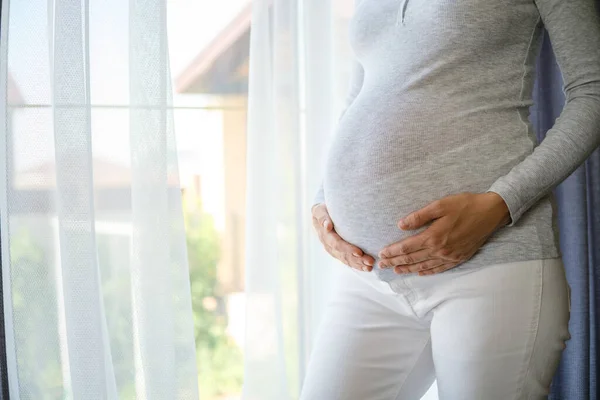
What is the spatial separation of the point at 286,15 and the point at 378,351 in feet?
2.98

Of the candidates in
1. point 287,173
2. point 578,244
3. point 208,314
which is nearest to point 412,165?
point 287,173

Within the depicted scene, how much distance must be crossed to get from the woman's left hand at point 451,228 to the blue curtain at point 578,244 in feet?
3.17

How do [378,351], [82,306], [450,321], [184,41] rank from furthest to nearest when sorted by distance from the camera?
[184,41]
[82,306]
[378,351]
[450,321]

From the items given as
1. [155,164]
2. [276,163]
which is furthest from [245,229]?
[155,164]

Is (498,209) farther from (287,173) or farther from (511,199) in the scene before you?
(287,173)

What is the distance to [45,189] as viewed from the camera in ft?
4.12

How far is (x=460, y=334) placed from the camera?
2.77 ft

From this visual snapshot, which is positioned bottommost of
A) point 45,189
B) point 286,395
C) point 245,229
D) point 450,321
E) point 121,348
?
point 286,395

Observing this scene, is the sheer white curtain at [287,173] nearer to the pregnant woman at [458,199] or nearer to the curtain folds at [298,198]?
the curtain folds at [298,198]

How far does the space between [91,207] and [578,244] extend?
1323 mm

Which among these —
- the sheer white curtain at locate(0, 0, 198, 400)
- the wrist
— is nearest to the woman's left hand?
the wrist

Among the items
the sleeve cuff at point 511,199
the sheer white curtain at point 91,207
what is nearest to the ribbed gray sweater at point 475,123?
the sleeve cuff at point 511,199

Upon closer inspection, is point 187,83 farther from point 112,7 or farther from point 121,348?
point 121,348

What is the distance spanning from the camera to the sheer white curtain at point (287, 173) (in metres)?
1.46
